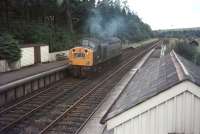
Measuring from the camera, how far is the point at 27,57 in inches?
1133

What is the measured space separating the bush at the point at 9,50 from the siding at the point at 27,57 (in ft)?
4.01

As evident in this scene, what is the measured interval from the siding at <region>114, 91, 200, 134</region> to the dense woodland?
1995cm

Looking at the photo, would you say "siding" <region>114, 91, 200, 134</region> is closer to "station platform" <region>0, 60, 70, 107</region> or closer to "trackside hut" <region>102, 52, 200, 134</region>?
"trackside hut" <region>102, 52, 200, 134</region>

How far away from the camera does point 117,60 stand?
3772 cm

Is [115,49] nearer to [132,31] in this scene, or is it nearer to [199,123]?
[199,123]

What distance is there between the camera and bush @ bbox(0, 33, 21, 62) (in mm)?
25797

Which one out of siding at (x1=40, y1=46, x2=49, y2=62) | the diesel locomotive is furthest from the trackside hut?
siding at (x1=40, y1=46, x2=49, y2=62)

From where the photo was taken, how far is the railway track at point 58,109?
1411cm

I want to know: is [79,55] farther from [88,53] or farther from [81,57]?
[88,53]

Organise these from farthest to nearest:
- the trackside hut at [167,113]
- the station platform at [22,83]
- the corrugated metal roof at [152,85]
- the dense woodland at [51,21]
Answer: the dense woodland at [51,21]
the station platform at [22,83]
the corrugated metal roof at [152,85]
the trackside hut at [167,113]

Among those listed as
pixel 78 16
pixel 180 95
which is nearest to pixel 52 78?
pixel 180 95

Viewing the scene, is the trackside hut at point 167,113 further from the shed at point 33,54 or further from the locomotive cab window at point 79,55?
the shed at point 33,54

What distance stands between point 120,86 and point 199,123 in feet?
54.8

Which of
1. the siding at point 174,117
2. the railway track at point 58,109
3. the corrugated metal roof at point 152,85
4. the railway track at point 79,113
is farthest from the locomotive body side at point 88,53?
the siding at point 174,117
